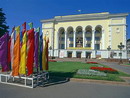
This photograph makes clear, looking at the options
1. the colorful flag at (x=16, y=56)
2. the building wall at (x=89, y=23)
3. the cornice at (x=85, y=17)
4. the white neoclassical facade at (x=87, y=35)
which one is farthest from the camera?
the building wall at (x=89, y=23)

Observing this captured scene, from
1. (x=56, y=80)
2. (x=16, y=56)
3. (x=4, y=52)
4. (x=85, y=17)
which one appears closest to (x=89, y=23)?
(x=85, y=17)

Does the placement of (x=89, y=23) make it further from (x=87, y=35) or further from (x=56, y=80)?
(x=56, y=80)

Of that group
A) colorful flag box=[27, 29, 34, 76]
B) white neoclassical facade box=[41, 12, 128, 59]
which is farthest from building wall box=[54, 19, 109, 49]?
colorful flag box=[27, 29, 34, 76]

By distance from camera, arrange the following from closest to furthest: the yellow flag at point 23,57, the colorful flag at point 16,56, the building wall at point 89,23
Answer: the yellow flag at point 23,57, the colorful flag at point 16,56, the building wall at point 89,23

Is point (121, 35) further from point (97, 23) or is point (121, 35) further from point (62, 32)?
point (62, 32)

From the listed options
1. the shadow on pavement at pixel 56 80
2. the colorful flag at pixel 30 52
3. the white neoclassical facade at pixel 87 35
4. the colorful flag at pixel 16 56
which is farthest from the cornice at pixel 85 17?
the colorful flag at pixel 16 56

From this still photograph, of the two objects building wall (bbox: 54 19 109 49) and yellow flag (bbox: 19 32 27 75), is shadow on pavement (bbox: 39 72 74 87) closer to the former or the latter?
yellow flag (bbox: 19 32 27 75)

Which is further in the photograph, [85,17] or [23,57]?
[85,17]

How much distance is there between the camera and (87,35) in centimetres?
5491

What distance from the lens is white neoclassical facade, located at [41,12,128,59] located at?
154ft

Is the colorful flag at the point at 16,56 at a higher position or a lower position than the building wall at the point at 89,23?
lower

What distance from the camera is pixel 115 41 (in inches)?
1857

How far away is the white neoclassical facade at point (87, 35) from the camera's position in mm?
46938

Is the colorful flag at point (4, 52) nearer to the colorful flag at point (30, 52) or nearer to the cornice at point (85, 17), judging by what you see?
the colorful flag at point (30, 52)
